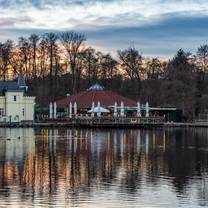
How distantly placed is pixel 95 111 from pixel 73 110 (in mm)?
7007

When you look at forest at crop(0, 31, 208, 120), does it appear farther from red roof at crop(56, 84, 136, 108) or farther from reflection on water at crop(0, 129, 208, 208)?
reflection on water at crop(0, 129, 208, 208)

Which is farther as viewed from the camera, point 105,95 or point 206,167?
point 105,95

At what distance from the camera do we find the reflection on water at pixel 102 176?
27.4m

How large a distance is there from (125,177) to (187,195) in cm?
643

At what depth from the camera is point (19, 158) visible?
44.9m

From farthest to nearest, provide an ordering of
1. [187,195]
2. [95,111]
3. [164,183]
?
[95,111] → [164,183] → [187,195]

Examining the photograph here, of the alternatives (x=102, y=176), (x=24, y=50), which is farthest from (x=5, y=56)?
(x=102, y=176)

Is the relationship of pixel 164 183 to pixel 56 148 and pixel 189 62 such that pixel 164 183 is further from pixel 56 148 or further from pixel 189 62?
pixel 189 62

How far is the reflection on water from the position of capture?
27.4 m

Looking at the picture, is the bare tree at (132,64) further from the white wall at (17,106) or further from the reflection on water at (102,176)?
the reflection on water at (102,176)

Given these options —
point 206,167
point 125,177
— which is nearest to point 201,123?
point 206,167

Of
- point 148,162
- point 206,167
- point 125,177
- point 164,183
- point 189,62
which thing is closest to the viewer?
point 164,183

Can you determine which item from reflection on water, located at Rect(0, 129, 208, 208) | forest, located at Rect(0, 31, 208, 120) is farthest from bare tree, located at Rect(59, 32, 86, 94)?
reflection on water, located at Rect(0, 129, 208, 208)

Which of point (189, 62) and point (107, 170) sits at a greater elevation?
point (189, 62)
